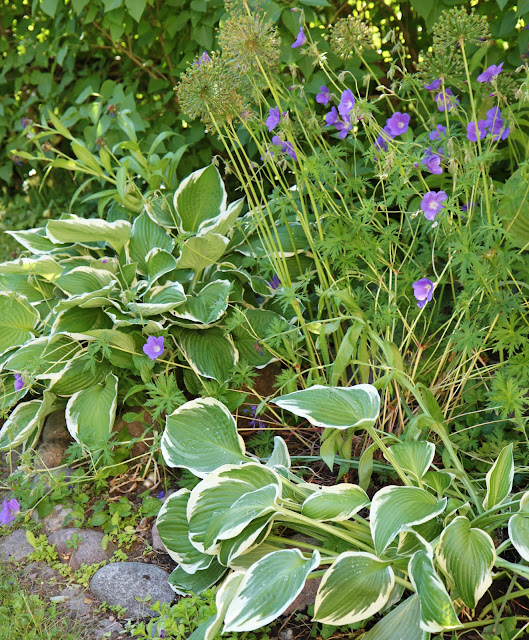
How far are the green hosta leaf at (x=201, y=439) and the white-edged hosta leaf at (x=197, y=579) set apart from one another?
0.23 meters

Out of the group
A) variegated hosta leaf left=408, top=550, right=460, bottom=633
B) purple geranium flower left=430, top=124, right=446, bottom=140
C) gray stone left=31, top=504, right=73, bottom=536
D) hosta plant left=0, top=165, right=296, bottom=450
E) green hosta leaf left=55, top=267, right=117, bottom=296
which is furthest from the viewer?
green hosta leaf left=55, top=267, right=117, bottom=296

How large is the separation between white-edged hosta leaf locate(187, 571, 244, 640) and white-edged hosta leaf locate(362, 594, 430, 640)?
0.97 ft

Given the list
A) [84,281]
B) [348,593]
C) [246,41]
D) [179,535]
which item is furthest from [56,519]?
[246,41]

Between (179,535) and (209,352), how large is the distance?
0.63 meters

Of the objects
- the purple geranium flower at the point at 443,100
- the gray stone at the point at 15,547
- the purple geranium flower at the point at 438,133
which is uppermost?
the purple geranium flower at the point at 443,100

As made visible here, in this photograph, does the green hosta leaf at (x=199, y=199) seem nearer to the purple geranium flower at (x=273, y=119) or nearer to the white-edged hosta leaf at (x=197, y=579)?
the purple geranium flower at (x=273, y=119)

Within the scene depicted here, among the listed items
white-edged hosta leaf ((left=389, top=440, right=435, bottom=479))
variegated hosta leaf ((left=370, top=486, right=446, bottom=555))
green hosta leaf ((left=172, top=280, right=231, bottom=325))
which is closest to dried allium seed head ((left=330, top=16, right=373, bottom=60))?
green hosta leaf ((left=172, top=280, right=231, bottom=325))

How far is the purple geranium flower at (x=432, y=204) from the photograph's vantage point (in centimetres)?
167

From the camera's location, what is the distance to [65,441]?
2273 millimetres

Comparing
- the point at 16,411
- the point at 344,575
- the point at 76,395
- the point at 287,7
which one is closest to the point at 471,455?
the point at 344,575

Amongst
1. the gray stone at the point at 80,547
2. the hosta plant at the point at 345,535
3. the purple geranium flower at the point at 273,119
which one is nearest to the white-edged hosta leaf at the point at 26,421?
the gray stone at the point at 80,547

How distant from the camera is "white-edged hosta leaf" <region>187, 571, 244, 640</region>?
1.41m

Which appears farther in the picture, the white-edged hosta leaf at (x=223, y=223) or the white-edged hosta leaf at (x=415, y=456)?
the white-edged hosta leaf at (x=223, y=223)

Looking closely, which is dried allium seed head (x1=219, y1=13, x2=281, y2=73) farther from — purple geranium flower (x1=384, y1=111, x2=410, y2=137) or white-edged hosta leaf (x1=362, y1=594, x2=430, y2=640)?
white-edged hosta leaf (x1=362, y1=594, x2=430, y2=640)
